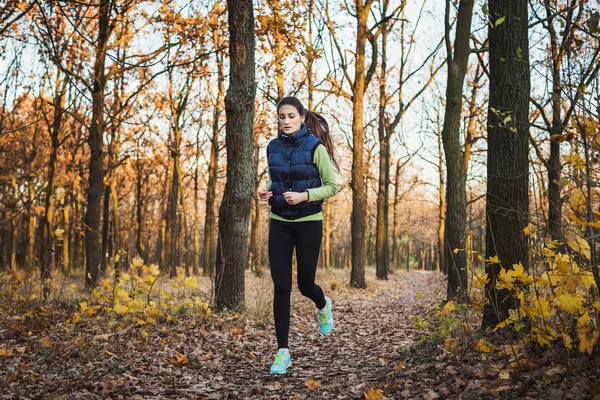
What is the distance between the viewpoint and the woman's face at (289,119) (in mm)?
4418

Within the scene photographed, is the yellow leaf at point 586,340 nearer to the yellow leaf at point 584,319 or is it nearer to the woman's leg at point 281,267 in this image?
the yellow leaf at point 584,319

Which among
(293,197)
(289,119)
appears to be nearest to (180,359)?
(293,197)

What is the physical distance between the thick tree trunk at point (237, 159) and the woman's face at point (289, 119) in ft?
8.93

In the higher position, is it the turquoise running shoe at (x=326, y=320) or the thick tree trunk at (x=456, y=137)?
the thick tree trunk at (x=456, y=137)

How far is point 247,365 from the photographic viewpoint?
4.84 metres

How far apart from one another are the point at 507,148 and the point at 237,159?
386cm

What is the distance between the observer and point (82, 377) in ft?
13.0

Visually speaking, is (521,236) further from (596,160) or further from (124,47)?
(124,47)

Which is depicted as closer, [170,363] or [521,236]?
[521,236]


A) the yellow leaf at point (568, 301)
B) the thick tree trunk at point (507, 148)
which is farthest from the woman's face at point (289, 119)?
the yellow leaf at point (568, 301)

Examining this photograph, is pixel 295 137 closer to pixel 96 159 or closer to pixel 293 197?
pixel 293 197

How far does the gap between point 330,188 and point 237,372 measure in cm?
192

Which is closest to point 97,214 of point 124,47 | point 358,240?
point 124,47

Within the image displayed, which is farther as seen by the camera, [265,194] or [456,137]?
[456,137]
